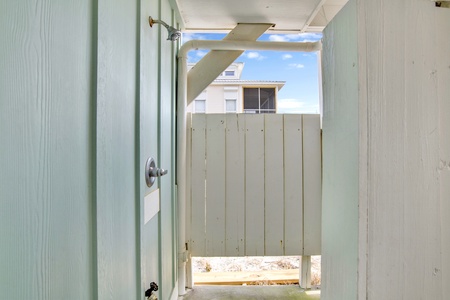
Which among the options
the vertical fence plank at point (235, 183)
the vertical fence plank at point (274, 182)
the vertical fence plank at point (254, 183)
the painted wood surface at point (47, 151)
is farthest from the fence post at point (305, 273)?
the painted wood surface at point (47, 151)

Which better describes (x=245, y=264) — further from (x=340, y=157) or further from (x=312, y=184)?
(x=340, y=157)

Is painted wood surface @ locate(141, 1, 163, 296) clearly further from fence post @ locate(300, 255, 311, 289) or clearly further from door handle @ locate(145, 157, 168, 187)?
fence post @ locate(300, 255, 311, 289)

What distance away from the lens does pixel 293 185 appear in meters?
1.79

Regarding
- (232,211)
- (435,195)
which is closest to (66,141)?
(435,195)

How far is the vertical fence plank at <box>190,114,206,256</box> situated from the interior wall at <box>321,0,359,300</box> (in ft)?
3.86

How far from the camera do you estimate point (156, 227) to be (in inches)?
46.8

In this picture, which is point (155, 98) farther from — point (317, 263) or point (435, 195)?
point (317, 263)

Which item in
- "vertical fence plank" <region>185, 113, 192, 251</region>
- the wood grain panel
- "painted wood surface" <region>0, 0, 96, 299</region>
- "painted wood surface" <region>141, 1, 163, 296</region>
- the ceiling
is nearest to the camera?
"painted wood surface" <region>0, 0, 96, 299</region>

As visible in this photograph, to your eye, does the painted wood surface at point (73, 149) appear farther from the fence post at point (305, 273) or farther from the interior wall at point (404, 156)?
the fence post at point (305, 273)

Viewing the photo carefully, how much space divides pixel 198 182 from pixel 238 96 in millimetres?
4966

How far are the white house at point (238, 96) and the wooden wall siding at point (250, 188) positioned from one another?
14.6 ft

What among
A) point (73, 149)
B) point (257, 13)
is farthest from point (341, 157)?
point (257, 13)

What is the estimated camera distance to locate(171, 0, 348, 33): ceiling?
155 centimetres

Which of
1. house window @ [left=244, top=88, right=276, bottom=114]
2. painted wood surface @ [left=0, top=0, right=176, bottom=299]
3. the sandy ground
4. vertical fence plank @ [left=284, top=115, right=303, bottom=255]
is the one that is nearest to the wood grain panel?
painted wood surface @ [left=0, top=0, right=176, bottom=299]
